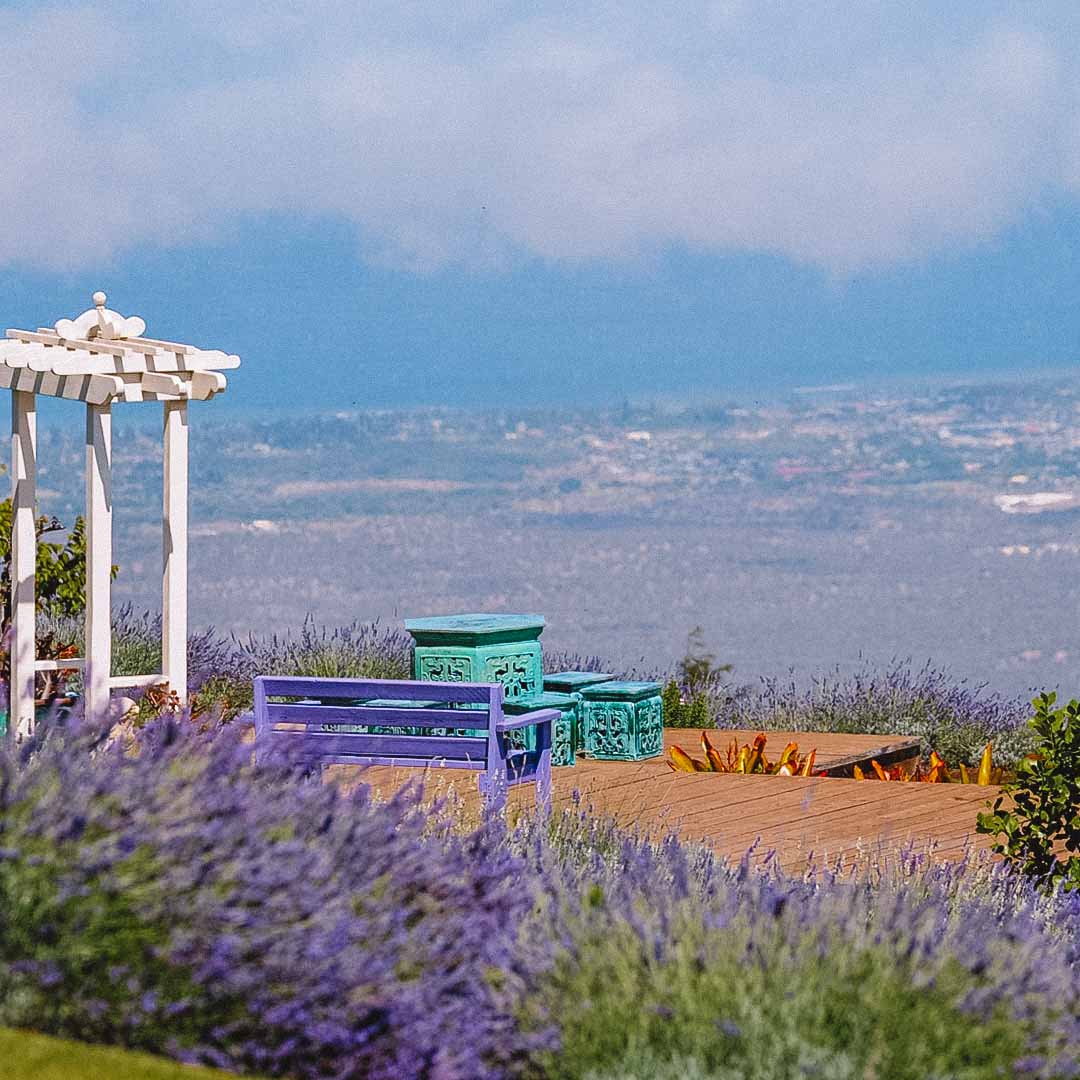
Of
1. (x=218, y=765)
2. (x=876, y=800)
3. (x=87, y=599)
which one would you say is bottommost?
(x=876, y=800)

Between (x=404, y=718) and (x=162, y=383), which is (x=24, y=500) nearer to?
(x=162, y=383)

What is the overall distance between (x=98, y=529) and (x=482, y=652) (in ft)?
7.27

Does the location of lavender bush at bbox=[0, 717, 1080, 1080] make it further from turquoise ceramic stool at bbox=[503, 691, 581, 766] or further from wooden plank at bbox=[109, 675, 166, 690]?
turquoise ceramic stool at bbox=[503, 691, 581, 766]

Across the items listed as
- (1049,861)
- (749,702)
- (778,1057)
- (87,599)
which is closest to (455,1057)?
(778,1057)

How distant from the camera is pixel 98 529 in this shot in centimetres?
652

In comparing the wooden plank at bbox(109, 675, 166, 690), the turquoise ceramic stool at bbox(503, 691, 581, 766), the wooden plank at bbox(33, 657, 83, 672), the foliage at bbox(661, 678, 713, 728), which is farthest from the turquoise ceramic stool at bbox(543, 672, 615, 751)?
the wooden plank at bbox(33, 657, 83, 672)

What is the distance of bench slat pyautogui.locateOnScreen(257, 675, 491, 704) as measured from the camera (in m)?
6.36

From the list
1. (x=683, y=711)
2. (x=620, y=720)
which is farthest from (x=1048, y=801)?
(x=683, y=711)

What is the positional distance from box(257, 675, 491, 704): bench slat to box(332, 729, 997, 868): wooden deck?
33cm

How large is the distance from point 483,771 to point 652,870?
9.00 ft

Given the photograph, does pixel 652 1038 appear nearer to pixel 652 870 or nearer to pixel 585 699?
pixel 652 870

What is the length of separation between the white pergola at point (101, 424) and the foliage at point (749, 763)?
280cm

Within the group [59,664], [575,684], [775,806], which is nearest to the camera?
[59,664]

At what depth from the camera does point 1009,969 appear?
3.06 metres
